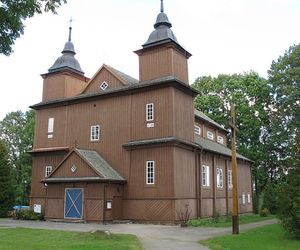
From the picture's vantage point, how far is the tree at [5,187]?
3321 centimetres

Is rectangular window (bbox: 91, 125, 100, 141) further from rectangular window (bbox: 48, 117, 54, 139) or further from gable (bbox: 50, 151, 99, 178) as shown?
rectangular window (bbox: 48, 117, 54, 139)

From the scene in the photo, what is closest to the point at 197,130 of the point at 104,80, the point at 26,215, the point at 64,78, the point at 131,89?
the point at 131,89

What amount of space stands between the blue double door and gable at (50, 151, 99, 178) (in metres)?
1.09

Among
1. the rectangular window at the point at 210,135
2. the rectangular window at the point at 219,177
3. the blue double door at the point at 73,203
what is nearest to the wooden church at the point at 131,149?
the blue double door at the point at 73,203

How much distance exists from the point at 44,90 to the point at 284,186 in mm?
24046

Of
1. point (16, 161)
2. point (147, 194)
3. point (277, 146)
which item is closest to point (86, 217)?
point (147, 194)

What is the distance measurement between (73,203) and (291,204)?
612 inches

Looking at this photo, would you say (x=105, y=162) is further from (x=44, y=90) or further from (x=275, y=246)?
(x=275, y=246)

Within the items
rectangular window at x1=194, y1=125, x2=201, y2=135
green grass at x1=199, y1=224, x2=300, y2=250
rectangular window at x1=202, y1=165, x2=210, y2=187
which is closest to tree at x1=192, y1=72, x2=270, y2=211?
rectangular window at x1=194, y1=125, x2=201, y2=135

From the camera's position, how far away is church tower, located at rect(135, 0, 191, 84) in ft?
94.1

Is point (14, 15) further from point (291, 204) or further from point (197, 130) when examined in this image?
point (197, 130)

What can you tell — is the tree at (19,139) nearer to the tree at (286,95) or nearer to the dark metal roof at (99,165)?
the dark metal roof at (99,165)

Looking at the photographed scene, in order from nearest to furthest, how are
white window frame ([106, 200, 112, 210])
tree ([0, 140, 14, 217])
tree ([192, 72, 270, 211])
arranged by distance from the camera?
white window frame ([106, 200, 112, 210]) → tree ([0, 140, 14, 217]) → tree ([192, 72, 270, 211])

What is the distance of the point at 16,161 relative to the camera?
57625 mm
